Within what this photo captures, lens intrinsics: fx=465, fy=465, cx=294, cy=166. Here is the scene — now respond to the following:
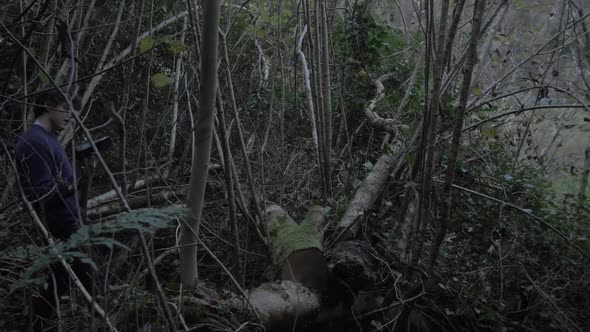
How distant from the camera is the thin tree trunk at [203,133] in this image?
2199 millimetres

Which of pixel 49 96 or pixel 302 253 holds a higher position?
pixel 49 96

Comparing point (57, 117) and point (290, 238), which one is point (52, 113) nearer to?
point (57, 117)

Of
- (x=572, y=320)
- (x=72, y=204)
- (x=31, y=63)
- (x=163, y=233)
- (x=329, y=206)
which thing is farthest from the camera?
(x=163, y=233)

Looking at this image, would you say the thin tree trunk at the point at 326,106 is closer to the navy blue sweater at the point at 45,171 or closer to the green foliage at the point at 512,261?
the green foliage at the point at 512,261

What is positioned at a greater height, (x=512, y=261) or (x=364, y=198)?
(x=364, y=198)

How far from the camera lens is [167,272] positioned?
12.6 ft

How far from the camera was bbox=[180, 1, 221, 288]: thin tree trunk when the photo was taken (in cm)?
220

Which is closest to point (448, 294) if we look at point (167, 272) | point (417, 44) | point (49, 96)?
point (167, 272)

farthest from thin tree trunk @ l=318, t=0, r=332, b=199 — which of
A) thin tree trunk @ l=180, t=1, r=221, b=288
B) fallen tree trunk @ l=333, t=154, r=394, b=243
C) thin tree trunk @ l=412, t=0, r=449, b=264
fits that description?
thin tree trunk @ l=180, t=1, r=221, b=288

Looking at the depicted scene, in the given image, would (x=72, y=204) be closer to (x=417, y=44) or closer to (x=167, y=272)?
(x=167, y=272)

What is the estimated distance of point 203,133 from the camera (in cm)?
232

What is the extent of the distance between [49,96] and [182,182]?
199cm

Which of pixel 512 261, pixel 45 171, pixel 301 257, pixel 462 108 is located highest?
pixel 462 108

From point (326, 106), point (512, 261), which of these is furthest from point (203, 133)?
point (512, 261)
